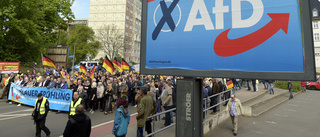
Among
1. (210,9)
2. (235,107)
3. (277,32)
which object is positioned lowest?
(235,107)

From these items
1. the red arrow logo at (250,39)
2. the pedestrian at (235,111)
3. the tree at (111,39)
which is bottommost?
the pedestrian at (235,111)

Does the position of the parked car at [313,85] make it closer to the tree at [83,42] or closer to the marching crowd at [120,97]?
the marching crowd at [120,97]

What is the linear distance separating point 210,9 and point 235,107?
19.1 feet

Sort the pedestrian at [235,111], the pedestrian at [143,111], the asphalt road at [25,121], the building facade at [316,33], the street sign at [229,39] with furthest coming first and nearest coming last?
1. the building facade at [316,33]
2. the pedestrian at [235,111]
3. the asphalt road at [25,121]
4. the pedestrian at [143,111]
5. the street sign at [229,39]

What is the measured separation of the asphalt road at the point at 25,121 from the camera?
7.22m

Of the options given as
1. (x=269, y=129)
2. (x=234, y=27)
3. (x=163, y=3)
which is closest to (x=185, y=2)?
(x=163, y=3)

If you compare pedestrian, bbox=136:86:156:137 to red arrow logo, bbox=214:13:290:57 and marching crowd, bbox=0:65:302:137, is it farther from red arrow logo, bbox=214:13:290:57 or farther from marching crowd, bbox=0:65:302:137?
red arrow logo, bbox=214:13:290:57

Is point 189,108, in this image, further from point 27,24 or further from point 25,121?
point 27,24

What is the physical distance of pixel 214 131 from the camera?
7934mm

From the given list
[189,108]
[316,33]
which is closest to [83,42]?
[189,108]

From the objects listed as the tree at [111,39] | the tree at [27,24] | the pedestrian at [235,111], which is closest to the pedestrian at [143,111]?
the pedestrian at [235,111]

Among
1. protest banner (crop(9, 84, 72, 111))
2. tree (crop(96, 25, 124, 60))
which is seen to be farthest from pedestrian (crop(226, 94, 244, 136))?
tree (crop(96, 25, 124, 60))

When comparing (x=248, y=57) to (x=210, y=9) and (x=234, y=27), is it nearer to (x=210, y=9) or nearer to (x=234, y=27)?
(x=234, y=27)

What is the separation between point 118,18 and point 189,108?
6041 cm
